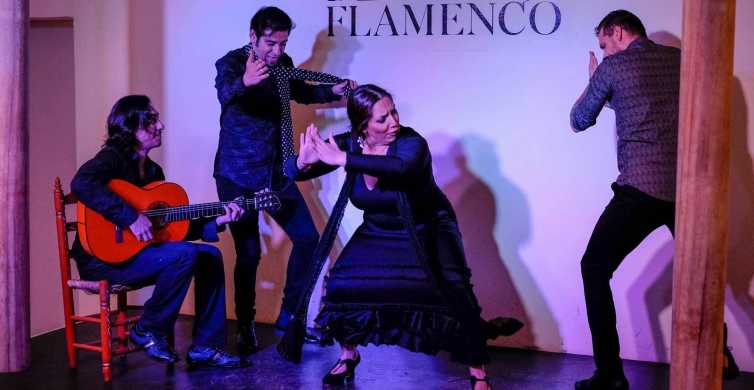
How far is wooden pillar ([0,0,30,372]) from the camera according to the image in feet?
16.3

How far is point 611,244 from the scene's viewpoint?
4.45m

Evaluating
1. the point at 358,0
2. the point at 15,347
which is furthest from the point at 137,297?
the point at 358,0

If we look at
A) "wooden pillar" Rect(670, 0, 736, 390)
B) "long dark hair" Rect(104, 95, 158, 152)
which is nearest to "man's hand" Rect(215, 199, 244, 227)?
"long dark hair" Rect(104, 95, 158, 152)

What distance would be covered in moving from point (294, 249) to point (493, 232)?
3.75 feet

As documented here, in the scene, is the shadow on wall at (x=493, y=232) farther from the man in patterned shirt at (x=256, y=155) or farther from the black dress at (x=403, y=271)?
the black dress at (x=403, y=271)

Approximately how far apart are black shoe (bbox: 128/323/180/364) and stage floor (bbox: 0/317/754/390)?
0.11 metres

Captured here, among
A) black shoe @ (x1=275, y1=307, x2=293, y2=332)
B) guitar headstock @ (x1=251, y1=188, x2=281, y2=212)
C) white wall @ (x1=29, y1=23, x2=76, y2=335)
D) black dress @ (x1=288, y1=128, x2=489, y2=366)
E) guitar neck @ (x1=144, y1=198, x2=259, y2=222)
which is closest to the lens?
black dress @ (x1=288, y1=128, x2=489, y2=366)

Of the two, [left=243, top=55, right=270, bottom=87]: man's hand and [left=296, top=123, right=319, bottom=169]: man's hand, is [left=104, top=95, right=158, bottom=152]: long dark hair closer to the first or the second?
[left=243, top=55, right=270, bottom=87]: man's hand

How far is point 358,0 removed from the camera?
19.7 feet

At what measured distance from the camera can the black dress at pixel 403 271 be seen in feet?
14.1

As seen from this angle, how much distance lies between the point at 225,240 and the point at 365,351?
148 cm

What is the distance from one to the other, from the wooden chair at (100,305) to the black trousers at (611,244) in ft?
7.33

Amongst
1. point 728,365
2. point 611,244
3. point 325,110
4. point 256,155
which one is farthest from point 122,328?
point 728,365

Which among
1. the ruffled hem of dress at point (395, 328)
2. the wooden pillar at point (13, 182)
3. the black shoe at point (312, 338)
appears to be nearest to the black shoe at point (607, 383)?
the ruffled hem of dress at point (395, 328)
